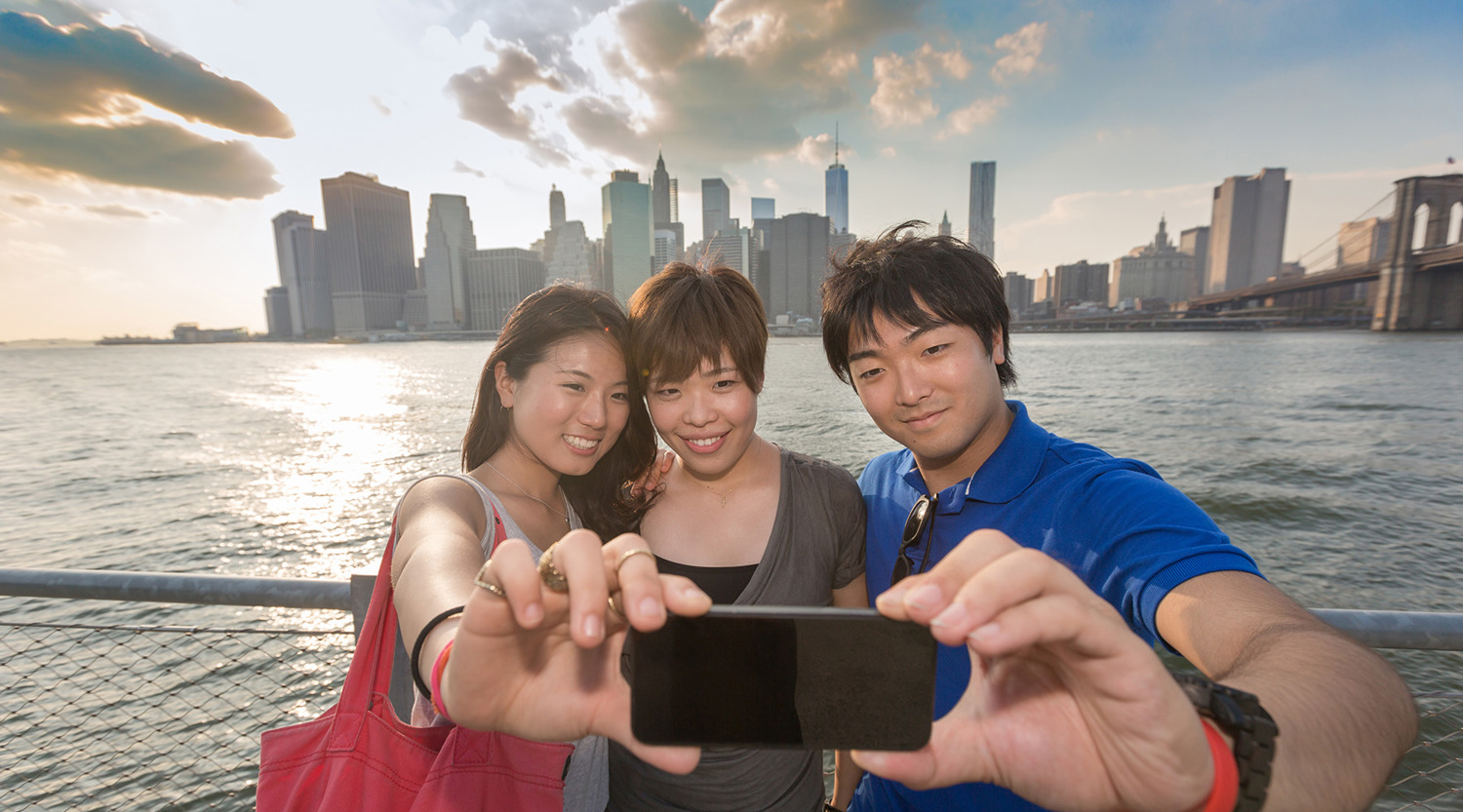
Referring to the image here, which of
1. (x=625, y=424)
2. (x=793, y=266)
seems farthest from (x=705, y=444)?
(x=793, y=266)

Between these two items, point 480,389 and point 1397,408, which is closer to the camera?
point 480,389

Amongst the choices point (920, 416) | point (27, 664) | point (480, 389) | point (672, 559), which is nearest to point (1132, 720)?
point (920, 416)

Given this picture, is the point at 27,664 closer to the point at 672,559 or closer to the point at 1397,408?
the point at 672,559

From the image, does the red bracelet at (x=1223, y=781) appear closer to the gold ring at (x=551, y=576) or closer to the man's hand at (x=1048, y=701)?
the man's hand at (x=1048, y=701)

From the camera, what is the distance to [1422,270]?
50.3 meters

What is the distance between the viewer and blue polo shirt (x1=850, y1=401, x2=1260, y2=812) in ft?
4.60

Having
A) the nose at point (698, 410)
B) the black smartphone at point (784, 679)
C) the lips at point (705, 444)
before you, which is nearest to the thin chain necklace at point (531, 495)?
the lips at point (705, 444)

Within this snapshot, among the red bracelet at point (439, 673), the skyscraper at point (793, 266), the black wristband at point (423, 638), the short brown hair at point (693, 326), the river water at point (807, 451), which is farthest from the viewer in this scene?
the skyscraper at point (793, 266)

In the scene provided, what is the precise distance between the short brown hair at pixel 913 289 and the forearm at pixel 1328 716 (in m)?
1.31

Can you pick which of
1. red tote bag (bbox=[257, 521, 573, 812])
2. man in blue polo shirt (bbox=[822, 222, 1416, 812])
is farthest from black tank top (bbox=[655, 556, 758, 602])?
red tote bag (bbox=[257, 521, 573, 812])

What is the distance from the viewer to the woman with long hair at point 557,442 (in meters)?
1.80

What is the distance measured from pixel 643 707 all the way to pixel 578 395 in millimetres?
1460

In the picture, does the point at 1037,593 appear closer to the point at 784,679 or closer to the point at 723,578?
the point at 784,679

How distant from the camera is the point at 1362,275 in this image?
5166cm
